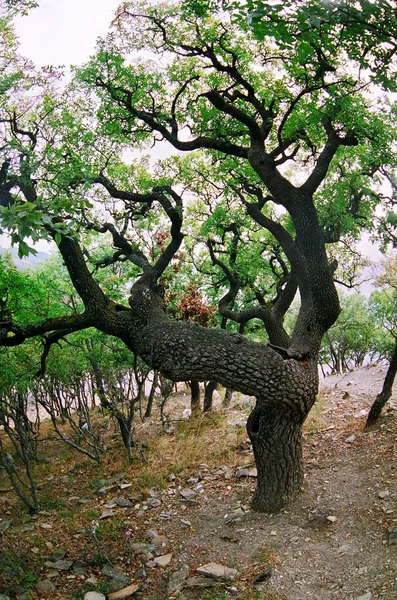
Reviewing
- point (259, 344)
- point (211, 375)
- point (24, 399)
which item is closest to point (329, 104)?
point (259, 344)

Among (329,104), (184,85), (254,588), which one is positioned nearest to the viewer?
(254,588)

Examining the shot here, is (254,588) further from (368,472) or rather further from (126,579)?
(368,472)

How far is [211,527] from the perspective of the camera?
722 centimetres

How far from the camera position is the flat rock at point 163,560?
628cm

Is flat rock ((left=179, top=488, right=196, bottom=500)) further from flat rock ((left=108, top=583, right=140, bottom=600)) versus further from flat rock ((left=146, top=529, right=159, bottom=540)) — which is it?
flat rock ((left=108, top=583, right=140, bottom=600))

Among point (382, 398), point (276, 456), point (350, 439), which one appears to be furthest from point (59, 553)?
point (382, 398)

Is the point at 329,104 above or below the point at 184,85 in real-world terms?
below

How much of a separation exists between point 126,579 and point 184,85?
27.5ft

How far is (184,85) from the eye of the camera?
8664 millimetres

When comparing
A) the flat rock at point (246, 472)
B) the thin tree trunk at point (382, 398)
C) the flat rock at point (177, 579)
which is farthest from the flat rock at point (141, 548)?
the thin tree trunk at point (382, 398)

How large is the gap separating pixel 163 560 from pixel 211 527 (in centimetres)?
110

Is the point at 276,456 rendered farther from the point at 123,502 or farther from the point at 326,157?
the point at 326,157

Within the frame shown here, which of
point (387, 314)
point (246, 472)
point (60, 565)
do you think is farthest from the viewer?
point (387, 314)

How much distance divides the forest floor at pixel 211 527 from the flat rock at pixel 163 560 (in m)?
0.01
